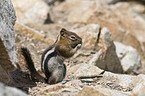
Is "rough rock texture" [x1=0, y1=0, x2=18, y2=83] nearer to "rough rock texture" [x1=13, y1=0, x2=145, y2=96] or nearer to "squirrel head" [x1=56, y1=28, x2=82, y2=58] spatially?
"rough rock texture" [x1=13, y1=0, x2=145, y2=96]

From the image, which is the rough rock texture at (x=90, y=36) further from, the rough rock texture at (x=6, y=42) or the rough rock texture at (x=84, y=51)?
the rough rock texture at (x=6, y=42)

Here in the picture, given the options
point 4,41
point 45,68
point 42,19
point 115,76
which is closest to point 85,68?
point 115,76

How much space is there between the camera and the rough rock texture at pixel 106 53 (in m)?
5.32

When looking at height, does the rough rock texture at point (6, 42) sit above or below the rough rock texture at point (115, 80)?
above

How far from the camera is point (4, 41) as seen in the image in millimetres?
2707

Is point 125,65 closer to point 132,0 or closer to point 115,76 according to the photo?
point 115,76

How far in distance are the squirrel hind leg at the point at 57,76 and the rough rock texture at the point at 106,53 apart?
145 centimetres

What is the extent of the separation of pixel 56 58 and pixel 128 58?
3.50 m

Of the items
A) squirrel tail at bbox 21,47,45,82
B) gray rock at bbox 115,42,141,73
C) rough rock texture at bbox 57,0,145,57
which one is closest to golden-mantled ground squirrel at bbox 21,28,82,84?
squirrel tail at bbox 21,47,45,82

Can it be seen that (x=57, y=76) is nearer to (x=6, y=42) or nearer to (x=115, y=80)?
(x=115, y=80)

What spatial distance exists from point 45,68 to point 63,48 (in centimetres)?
51

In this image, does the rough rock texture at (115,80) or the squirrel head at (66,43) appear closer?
the rough rock texture at (115,80)

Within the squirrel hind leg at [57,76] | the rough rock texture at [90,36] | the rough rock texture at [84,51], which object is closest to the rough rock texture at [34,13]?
the rough rock texture at [84,51]

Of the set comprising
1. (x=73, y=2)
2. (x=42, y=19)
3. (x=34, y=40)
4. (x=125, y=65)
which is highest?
(x=73, y=2)
